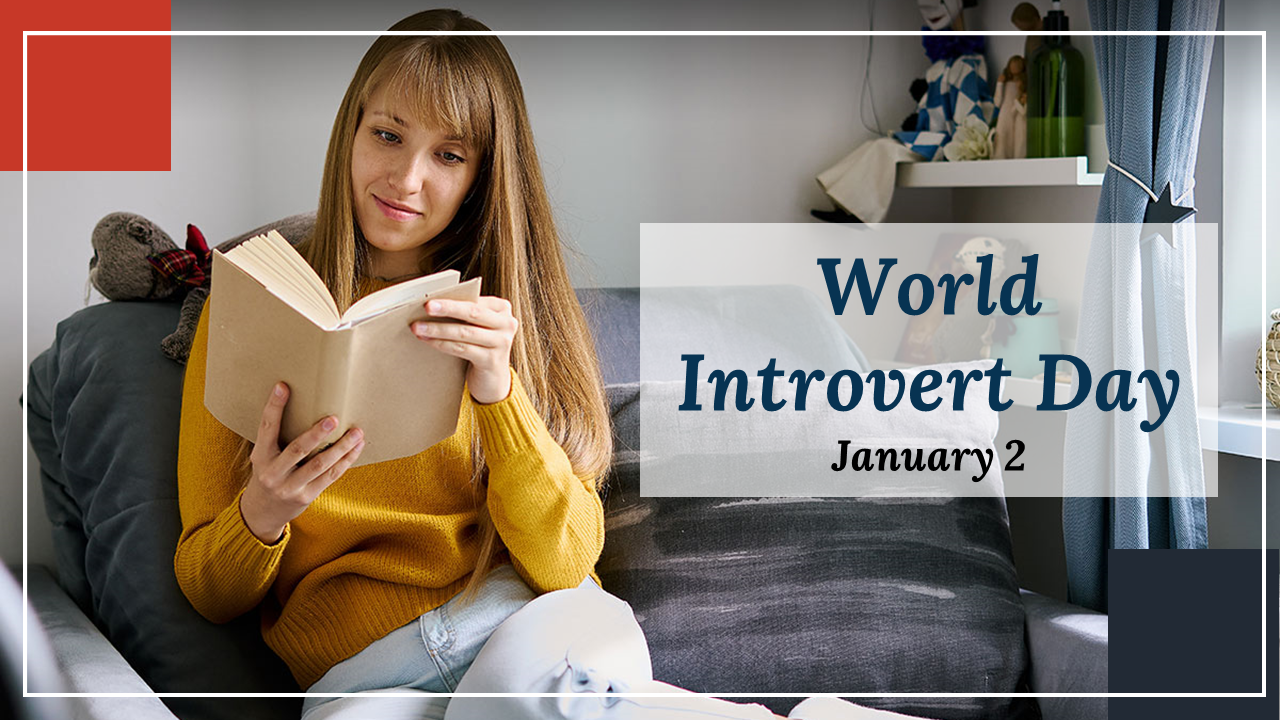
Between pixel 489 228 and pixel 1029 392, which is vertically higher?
pixel 489 228

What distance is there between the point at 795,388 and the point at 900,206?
0.81m

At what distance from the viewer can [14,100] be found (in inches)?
55.6

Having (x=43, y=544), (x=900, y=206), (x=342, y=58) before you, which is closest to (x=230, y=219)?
(x=342, y=58)

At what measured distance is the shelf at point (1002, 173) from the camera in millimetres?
1690

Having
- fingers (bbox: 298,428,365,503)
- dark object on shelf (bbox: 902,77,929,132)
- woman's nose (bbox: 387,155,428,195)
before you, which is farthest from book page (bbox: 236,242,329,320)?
dark object on shelf (bbox: 902,77,929,132)

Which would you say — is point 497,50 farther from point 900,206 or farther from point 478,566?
point 900,206

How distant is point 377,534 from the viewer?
1173 millimetres

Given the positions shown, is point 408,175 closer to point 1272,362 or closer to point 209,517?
point 209,517

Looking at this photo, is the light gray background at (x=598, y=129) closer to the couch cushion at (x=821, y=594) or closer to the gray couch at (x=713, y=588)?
the gray couch at (x=713, y=588)

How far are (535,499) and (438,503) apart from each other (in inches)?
5.3

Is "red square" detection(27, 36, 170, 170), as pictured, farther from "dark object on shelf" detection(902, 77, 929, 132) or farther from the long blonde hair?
"dark object on shelf" detection(902, 77, 929, 132)

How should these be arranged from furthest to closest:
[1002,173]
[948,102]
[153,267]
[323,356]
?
[948,102] < [1002,173] < [153,267] < [323,356]

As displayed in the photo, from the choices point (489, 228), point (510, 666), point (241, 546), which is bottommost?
point (510, 666)

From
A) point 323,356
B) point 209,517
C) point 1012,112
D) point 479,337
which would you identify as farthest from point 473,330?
point 1012,112
